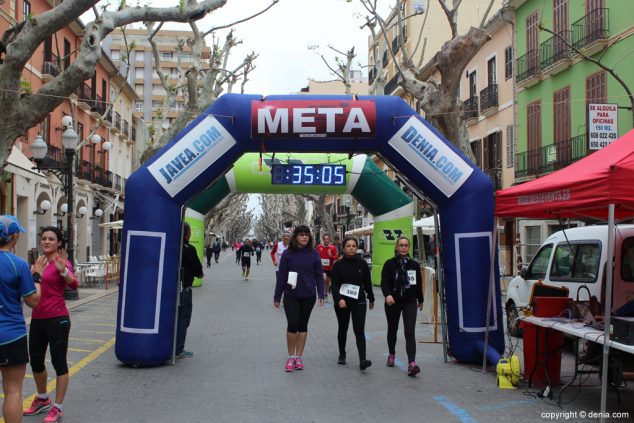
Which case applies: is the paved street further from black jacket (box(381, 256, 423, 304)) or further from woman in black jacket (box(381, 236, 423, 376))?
black jacket (box(381, 256, 423, 304))

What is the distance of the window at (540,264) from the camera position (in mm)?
11095

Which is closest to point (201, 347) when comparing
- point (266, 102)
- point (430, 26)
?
point (266, 102)

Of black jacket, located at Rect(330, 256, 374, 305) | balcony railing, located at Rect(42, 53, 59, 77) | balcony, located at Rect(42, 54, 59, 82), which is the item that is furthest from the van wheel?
balcony railing, located at Rect(42, 53, 59, 77)

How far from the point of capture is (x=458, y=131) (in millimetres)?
14375

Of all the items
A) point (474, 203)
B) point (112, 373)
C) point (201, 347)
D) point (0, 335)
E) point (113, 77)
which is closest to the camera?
point (0, 335)

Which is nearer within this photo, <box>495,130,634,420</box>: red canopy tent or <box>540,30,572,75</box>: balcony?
<box>495,130,634,420</box>: red canopy tent

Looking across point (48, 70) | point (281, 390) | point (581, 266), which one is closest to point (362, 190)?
point (581, 266)

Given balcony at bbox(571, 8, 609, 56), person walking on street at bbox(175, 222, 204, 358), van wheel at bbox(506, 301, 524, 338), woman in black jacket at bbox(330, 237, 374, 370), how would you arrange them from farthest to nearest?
balcony at bbox(571, 8, 609, 56) → van wheel at bbox(506, 301, 524, 338) → person walking on street at bbox(175, 222, 204, 358) → woman in black jacket at bbox(330, 237, 374, 370)

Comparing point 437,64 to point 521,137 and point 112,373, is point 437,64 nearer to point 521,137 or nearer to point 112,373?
point 112,373

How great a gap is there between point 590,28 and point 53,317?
20.5 m

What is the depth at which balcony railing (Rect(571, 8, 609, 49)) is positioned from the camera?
2109 centimetres

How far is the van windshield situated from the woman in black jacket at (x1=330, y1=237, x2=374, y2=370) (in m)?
3.21

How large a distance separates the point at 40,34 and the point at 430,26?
37042 mm

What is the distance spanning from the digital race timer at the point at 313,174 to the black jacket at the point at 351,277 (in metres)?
3.18
